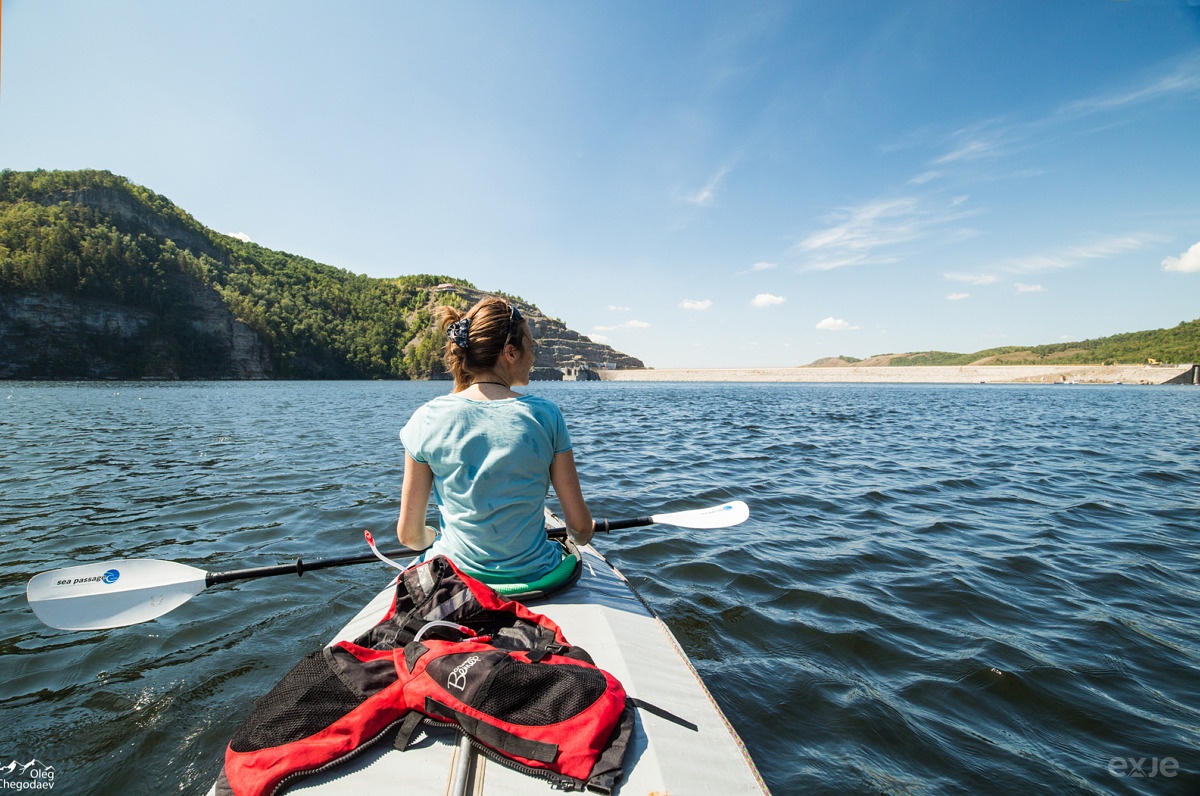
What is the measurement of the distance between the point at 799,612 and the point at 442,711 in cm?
403

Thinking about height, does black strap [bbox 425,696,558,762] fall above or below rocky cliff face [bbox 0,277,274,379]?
below

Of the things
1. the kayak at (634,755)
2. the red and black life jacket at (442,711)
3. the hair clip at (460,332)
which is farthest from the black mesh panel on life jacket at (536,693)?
the hair clip at (460,332)

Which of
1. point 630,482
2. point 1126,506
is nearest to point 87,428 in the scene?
point 630,482

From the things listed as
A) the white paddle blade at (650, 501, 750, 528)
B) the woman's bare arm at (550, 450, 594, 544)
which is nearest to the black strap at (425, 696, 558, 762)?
the woman's bare arm at (550, 450, 594, 544)

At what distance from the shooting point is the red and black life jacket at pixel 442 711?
5.48 ft

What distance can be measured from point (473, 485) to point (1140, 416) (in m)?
40.8

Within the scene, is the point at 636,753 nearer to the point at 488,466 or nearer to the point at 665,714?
the point at 665,714

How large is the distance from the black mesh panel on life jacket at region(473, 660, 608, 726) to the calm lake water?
1739 mm

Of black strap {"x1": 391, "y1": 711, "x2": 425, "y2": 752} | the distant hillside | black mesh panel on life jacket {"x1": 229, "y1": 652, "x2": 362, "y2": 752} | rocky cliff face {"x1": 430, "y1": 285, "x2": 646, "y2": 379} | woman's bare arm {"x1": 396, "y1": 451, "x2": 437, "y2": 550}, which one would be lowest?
black strap {"x1": 391, "y1": 711, "x2": 425, "y2": 752}

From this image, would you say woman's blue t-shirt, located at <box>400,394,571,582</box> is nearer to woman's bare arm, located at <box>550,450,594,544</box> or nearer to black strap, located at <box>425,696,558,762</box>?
woman's bare arm, located at <box>550,450,594,544</box>

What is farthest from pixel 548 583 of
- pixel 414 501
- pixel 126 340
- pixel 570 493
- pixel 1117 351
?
pixel 1117 351

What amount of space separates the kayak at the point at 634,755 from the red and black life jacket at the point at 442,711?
0.16 ft

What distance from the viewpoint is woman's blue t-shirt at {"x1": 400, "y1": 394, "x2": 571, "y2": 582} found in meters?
2.49

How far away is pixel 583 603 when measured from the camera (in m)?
3.19
